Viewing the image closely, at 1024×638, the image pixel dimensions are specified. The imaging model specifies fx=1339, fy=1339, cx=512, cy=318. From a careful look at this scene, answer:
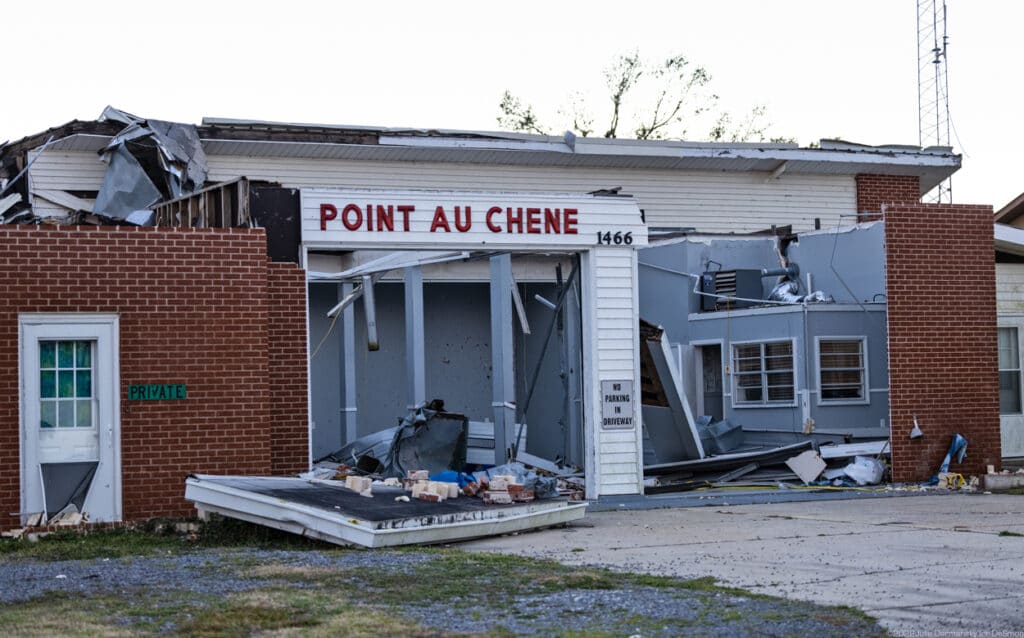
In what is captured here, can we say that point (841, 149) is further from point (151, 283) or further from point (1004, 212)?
point (151, 283)

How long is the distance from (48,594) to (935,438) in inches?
522

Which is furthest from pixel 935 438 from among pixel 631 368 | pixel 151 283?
pixel 151 283

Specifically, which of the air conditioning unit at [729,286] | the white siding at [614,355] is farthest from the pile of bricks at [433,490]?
the air conditioning unit at [729,286]

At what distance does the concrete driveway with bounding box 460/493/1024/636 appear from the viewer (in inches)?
342

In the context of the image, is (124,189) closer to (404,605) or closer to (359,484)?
(359,484)

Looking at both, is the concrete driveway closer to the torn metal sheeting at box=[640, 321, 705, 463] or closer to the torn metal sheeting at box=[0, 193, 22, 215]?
the torn metal sheeting at box=[640, 321, 705, 463]

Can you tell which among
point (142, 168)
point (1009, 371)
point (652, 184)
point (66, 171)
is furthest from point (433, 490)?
point (652, 184)

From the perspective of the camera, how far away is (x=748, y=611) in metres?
8.39

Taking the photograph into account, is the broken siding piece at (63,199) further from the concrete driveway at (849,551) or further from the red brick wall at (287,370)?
the concrete driveway at (849,551)

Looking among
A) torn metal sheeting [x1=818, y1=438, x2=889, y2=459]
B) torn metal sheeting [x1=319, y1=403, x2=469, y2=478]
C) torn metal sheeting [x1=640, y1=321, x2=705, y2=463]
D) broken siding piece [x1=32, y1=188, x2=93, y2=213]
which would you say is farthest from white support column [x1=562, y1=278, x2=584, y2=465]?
broken siding piece [x1=32, y1=188, x2=93, y2=213]

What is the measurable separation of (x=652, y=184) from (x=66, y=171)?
35.8 ft

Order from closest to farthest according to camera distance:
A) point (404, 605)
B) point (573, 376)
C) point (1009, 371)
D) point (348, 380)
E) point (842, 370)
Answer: point (404, 605) < point (573, 376) < point (842, 370) < point (348, 380) < point (1009, 371)

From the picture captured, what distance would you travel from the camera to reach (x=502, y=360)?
70.5 feet

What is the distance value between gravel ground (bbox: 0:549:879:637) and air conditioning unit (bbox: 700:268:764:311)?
1231cm
